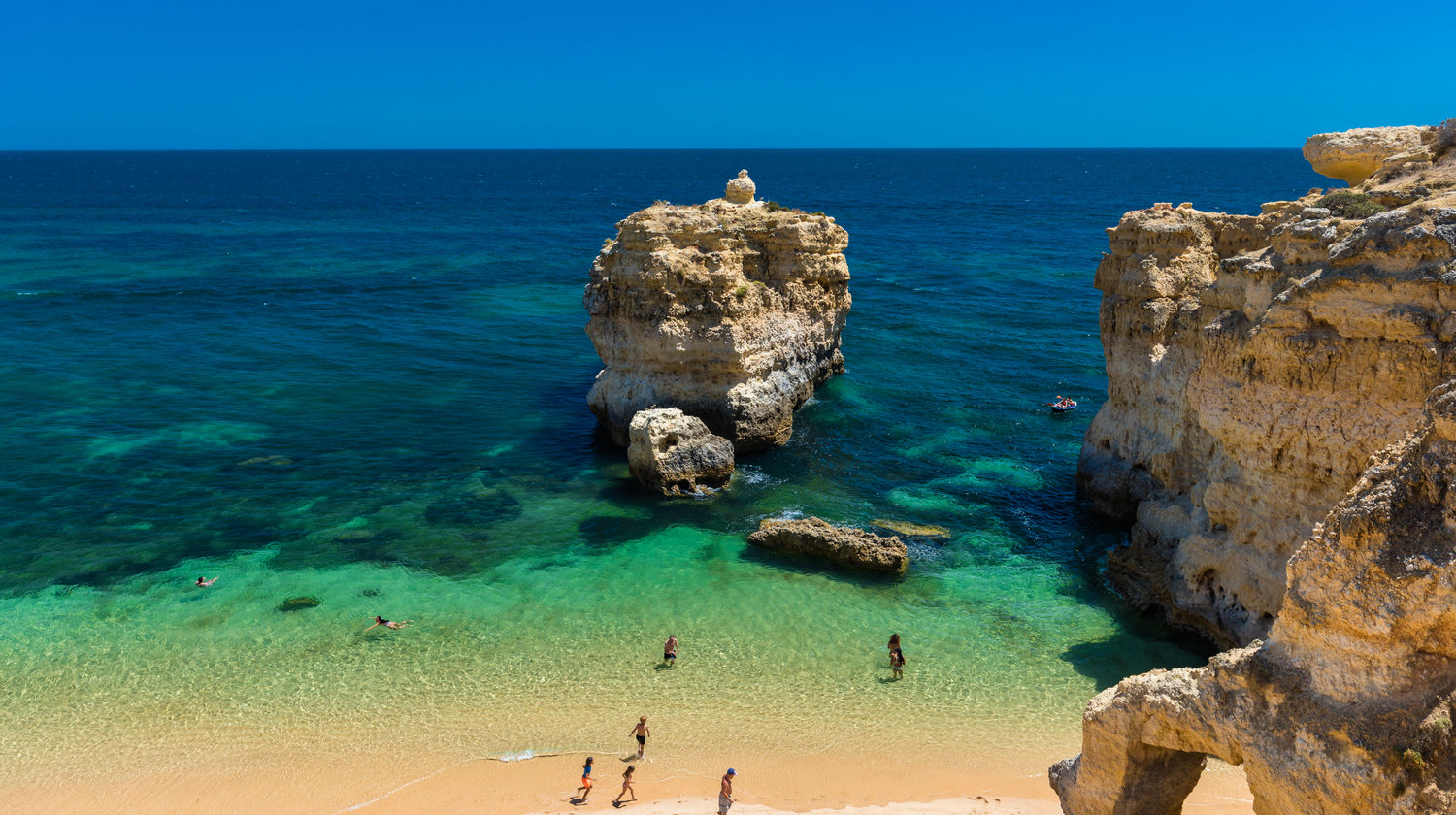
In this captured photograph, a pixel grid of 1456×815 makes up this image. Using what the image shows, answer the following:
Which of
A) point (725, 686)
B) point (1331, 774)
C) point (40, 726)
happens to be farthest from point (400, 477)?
point (1331, 774)

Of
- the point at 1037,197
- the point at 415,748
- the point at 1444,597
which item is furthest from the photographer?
the point at 1037,197

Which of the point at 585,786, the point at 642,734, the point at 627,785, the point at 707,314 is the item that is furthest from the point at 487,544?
the point at 627,785

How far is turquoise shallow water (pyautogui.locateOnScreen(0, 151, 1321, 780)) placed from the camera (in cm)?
2125

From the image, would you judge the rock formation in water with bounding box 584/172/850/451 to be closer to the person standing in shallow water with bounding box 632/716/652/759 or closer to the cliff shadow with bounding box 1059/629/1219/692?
the cliff shadow with bounding box 1059/629/1219/692

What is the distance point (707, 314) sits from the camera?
34969 millimetres

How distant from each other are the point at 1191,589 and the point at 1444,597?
14155mm

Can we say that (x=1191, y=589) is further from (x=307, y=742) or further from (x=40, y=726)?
(x=40, y=726)

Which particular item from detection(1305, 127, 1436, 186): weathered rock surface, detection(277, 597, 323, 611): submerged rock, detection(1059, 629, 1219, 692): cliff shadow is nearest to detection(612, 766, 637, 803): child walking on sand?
detection(1059, 629, 1219, 692): cliff shadow

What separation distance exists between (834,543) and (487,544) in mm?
10545

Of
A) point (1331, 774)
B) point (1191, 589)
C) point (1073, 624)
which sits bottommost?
point (1073, 624)

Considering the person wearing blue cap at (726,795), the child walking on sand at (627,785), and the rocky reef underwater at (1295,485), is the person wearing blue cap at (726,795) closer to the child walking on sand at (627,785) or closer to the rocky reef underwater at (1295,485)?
the child walking on sand at (627,785)

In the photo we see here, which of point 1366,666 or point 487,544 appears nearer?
point 1366,666

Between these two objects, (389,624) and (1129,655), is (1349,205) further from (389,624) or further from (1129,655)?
(389,624)

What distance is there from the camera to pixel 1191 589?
22688mm
